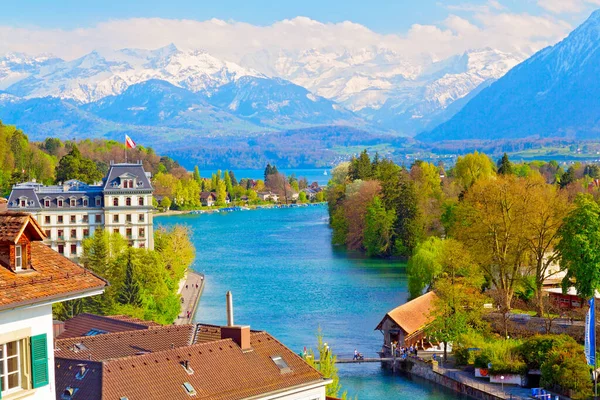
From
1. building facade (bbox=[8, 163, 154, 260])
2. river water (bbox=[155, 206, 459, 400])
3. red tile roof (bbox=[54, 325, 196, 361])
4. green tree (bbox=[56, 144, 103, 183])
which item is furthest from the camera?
green tree (bbox=[56, 144, 103, 183])

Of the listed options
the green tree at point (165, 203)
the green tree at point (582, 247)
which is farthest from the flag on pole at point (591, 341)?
the green tree at point (165, 203)

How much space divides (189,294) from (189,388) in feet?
133

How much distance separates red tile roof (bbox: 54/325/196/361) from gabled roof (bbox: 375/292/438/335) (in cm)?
1886

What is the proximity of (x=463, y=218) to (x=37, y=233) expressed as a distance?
52274 mm

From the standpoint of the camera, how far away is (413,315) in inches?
1916

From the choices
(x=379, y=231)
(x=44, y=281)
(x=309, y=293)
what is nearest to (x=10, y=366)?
(x=44, y=281)

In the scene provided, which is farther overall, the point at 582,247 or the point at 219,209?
the point at 219,209

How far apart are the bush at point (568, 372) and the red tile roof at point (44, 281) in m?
28.6

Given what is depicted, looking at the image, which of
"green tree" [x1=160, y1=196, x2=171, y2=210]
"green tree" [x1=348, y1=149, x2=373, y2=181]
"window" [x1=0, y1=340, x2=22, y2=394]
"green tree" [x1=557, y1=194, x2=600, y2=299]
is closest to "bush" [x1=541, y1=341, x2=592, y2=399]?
"green tree" [x1=557, y1=194, x2=600, y2=299]

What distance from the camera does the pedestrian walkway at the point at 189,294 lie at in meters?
55.4

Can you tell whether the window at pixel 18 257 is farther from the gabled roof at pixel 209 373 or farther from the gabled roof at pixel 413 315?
the gabled roof at pixel 413 315

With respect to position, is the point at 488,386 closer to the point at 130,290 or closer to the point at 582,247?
the point at 582,247

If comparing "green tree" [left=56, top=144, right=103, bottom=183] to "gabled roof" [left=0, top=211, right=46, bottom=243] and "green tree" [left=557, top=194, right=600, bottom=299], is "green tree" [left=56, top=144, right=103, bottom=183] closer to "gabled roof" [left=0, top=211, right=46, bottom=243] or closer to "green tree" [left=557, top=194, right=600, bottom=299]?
"green tree" [left=557, top=194, right=600, bottom=299]

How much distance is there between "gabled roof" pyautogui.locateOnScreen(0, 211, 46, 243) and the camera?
987 cm
